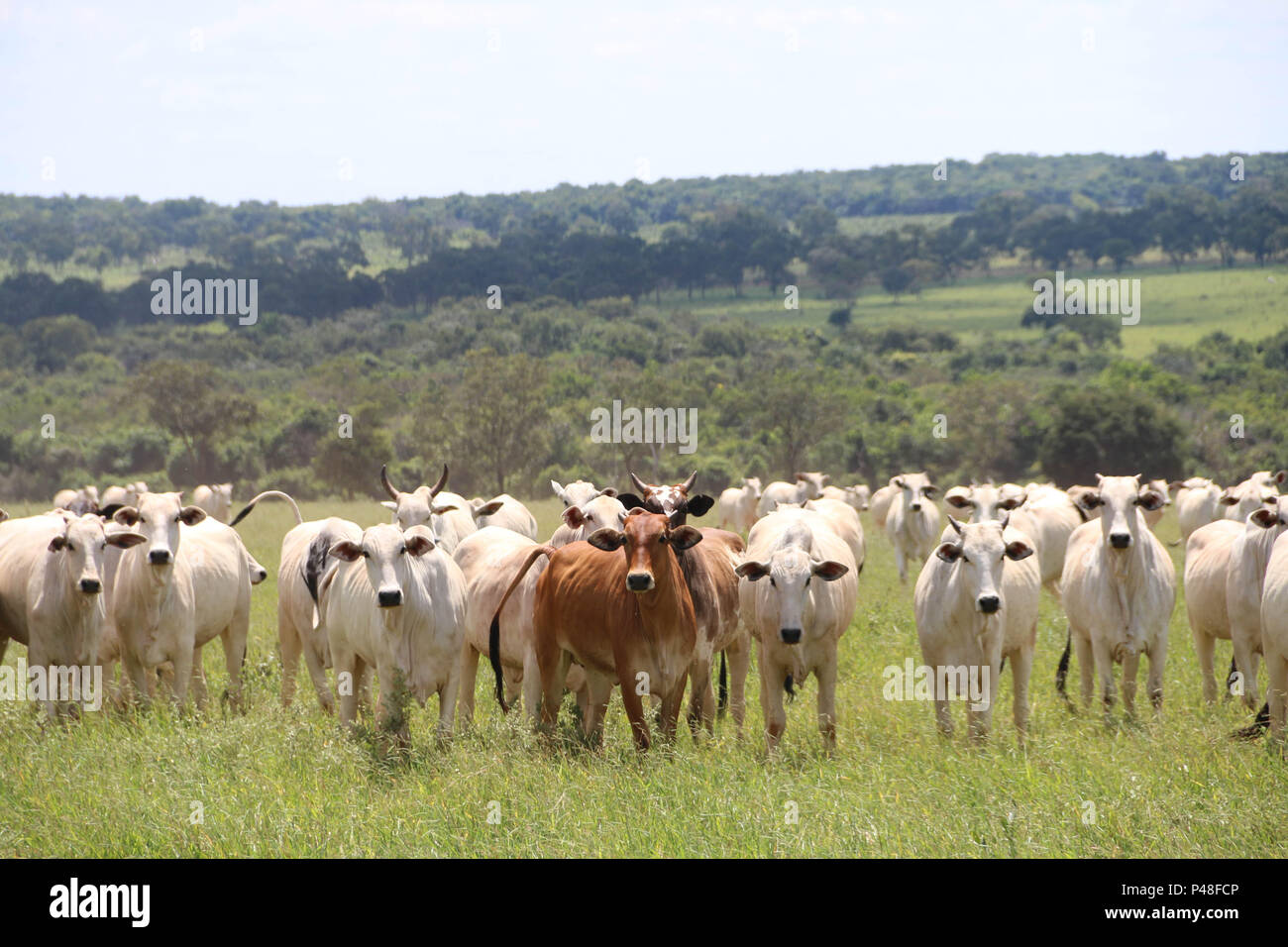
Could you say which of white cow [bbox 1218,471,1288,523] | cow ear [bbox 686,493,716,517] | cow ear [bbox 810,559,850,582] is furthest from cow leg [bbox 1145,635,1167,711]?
white cow [bbox 1218,471,1288,523]

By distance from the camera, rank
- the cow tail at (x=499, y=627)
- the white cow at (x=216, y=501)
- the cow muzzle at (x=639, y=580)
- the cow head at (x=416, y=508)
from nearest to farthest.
A: the cow muzzle at (x=639, y=580), the cow tail at (x=499, y=627), the cow head at (x=416, y=508), the white cow at (x=216, y=501)

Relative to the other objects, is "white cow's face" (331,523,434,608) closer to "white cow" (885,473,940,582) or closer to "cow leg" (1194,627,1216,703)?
"cow leg" (1194,627,1216,703)

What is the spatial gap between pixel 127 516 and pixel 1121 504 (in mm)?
7711

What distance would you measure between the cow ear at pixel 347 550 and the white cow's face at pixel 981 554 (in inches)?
156

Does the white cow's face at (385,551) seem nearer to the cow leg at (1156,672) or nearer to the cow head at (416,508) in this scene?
the cow head at (416,508)

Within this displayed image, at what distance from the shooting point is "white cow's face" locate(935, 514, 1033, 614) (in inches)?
354

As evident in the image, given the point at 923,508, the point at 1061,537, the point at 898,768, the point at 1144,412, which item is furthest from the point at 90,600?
the point at 1144,412

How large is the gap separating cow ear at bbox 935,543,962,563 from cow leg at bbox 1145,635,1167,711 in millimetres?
1983

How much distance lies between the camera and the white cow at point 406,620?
342 inches

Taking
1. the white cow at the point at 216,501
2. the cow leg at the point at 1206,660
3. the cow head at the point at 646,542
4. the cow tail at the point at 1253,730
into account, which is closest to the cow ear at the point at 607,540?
the cow head at the point at 646,542
